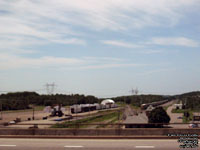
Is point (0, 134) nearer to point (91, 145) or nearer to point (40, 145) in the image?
point (40, 145)

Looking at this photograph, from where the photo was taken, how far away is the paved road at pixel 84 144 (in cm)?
1423

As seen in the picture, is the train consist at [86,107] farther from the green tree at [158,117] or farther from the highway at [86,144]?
the highway at [86,144]

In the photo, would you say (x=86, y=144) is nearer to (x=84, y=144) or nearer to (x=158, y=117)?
(x=84, y=144)

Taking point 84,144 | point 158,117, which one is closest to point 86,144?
point 84,144

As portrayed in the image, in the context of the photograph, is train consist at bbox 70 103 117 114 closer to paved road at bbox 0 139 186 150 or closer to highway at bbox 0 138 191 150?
highway at bbox 0 138 191 150

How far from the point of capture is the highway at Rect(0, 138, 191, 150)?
14.2 meters

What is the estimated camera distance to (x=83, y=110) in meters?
101

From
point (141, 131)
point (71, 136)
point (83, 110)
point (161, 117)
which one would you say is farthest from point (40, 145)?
point (83, 110)

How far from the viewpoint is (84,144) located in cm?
1528

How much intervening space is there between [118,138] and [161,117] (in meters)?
37.9

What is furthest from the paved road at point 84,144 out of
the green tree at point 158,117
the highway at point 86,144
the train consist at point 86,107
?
the train consist at point 86,107

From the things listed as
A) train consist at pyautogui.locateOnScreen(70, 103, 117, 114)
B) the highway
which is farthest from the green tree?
the highway

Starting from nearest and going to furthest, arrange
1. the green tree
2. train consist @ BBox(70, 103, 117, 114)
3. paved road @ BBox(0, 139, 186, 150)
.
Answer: paved road @ BBox(0, 139, 186, 150), the green tree, train consist @ BBox(70, 103, 117, 114)

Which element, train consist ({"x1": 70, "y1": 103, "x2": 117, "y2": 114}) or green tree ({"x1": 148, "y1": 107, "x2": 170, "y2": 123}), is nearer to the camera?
green tree ({"x1": 148, "y1": 107, "x2": 170, "y2": 123})
